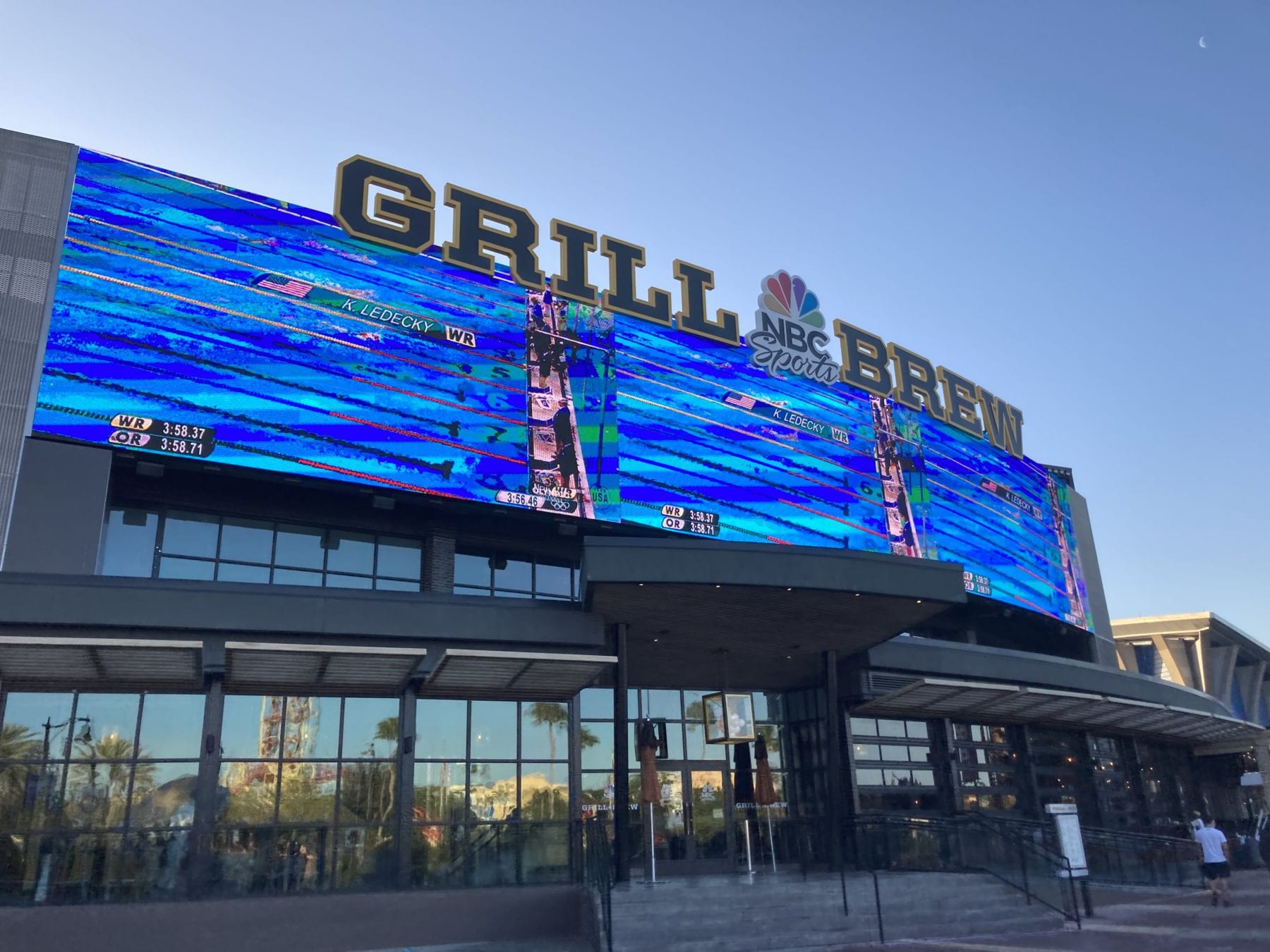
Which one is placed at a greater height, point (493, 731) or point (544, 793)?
point (493, 731)

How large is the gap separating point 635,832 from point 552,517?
23.8 feet

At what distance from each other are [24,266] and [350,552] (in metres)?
8.41

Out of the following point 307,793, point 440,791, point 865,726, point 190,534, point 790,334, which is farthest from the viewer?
point 790,334

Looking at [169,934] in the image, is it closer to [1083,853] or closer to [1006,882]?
[1006,882]

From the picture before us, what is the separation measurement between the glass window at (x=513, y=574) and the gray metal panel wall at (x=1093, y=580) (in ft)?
77.7

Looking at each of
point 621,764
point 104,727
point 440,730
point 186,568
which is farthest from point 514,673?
point 104,727

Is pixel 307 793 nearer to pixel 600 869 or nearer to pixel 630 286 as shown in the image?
pixel 600 869

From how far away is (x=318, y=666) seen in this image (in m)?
19.1

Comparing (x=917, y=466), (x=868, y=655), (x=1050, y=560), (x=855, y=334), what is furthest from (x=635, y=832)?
(x=1050, y=560)

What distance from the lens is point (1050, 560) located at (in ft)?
121

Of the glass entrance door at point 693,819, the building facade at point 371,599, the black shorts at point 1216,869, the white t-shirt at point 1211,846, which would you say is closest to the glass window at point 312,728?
the building facade at point 371,599

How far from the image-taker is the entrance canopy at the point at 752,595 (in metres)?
18.2

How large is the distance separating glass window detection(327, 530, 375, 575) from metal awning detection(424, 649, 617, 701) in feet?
11.8

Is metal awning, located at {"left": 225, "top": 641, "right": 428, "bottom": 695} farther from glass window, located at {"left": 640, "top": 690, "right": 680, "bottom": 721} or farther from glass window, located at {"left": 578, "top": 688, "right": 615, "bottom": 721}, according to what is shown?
glass window, located at {"left": 640, "top": 690, "right": 680, "bottom": 721}
